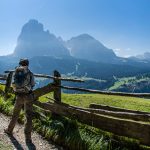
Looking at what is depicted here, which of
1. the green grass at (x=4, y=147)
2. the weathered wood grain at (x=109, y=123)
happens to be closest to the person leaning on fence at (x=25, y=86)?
the green grass at (x=4, y=147)

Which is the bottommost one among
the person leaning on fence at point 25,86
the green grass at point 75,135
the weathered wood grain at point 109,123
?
the green grass at point 75,135

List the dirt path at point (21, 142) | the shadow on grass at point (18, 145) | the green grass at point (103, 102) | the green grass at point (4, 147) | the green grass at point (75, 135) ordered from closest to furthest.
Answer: the green grass at point (75, 135), the green grass at point (4, 147), the shadow on grass at point (18, 145), the dirt path at point (21, 142), the green grass at point (103, 102)

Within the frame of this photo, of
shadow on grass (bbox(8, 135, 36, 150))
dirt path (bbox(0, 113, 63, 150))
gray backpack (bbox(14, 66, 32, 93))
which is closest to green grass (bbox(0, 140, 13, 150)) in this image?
dirt path (bbox(0, 113, 63, 150))

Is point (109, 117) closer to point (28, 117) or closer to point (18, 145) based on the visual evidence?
point (28, 117)

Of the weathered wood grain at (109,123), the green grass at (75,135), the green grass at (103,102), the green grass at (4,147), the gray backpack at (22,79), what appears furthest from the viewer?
the green grass at (103,102)

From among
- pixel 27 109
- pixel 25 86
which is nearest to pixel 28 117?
pixel 27 109

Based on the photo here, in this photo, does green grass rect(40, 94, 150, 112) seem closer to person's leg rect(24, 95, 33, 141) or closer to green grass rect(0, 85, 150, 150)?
green grass rect(0, 85, 150, 150)

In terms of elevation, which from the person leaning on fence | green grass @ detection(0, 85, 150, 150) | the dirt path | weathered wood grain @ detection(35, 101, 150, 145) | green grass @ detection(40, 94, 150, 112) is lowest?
green grass @ detection(40, 94, 150, 112)

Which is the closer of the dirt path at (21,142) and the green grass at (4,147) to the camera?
the green grass at (4,147)

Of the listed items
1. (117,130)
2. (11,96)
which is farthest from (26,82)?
(11,96)

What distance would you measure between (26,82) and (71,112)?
220 cm

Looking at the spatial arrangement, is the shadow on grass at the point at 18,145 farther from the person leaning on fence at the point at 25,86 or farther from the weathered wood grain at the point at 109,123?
the weathered wood grain at the point at 109,123

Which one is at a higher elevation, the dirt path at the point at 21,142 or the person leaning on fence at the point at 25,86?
the person leaning on fence at the point at 25,86

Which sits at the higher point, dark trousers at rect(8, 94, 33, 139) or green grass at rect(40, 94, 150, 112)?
dark trousers at rect(8, 94, 33, 139)
